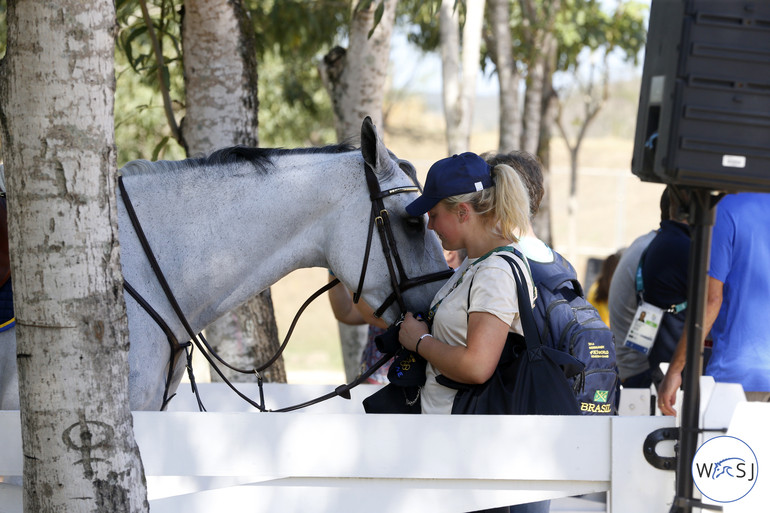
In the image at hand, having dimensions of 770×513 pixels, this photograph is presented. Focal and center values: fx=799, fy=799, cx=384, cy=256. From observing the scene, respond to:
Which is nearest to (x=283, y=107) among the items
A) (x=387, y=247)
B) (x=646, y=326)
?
(x=646, y=326)

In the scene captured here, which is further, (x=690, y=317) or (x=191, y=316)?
(x=191, y=316)

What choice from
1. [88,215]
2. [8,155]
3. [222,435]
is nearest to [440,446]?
[222,435]

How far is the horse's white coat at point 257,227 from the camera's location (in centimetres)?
277

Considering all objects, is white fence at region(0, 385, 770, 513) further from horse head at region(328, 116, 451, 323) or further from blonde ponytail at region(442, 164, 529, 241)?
blonde ponytail at region(442, 164, 529, 241)

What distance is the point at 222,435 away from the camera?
2395 mm

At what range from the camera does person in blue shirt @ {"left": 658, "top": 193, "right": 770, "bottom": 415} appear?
319 centimetres

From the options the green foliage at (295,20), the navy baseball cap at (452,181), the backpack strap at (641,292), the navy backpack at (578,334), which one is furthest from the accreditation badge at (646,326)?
the green foliage at (295,20)

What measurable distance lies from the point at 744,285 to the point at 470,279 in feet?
4.45

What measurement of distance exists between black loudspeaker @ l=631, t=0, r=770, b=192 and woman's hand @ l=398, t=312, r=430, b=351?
Result: 986 millimetres

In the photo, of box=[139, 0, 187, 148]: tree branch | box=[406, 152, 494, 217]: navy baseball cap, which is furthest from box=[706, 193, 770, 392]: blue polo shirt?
box=[139, 0, 187, 148]: tree branch

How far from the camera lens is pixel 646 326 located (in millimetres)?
4195

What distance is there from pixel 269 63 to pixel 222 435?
1673 centimetres

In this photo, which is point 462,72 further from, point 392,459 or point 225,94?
point 392,459

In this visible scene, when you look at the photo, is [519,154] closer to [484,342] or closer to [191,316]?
[484,342]
